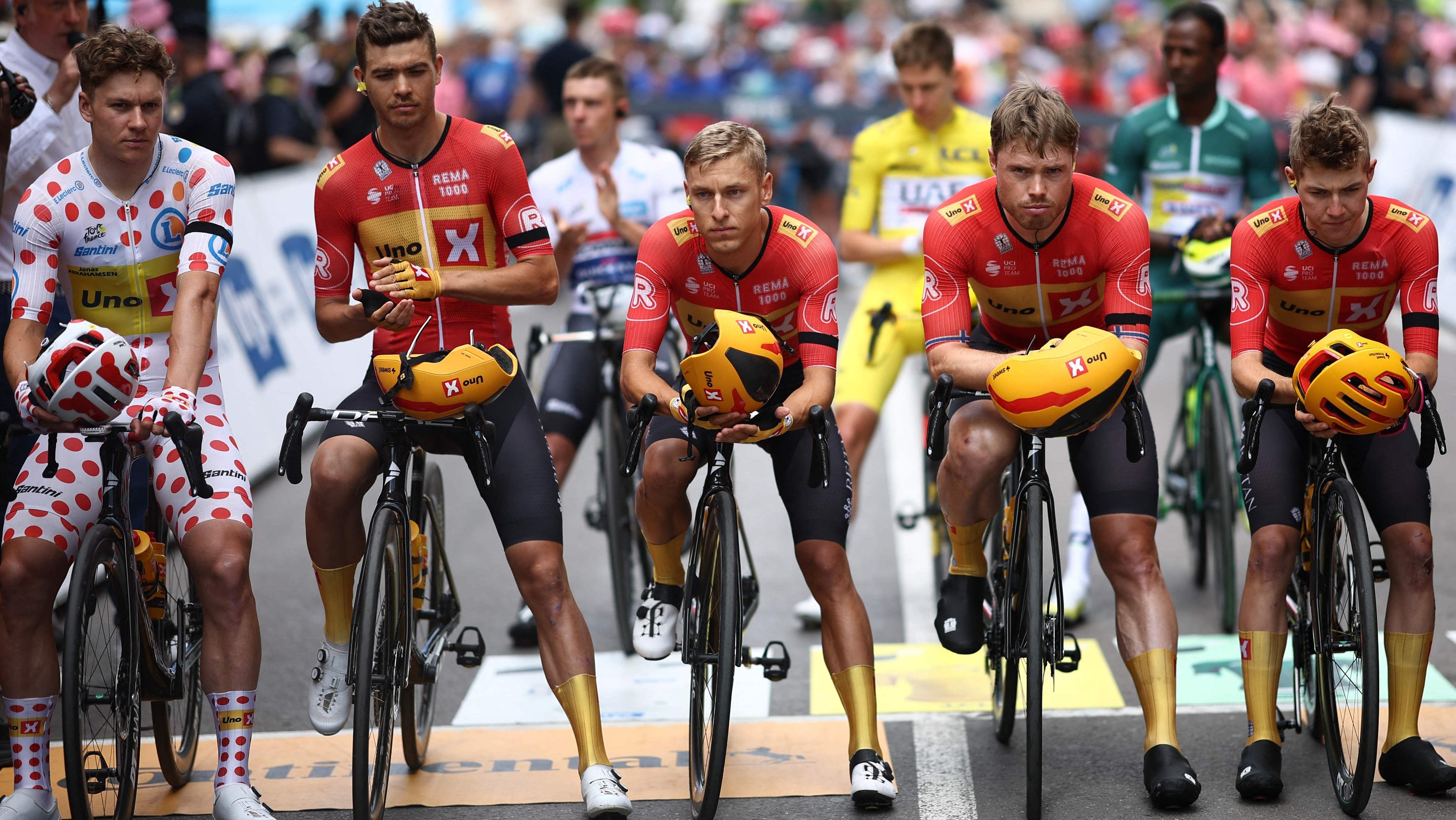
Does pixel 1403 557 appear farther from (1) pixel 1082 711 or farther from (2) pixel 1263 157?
(2) pixel 1263 157

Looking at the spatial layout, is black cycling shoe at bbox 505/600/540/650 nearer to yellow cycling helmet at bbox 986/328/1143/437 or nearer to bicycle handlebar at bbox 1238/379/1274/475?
yellow cycling helmet at bbox 986/328/1143/437

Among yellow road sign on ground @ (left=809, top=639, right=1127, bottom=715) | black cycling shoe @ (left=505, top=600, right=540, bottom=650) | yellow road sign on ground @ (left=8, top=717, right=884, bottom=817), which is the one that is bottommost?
yellow road sign on ground @ (left=8, top=717, right=884, bottom=817)

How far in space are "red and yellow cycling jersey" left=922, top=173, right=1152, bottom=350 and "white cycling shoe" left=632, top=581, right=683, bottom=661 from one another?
126 cm

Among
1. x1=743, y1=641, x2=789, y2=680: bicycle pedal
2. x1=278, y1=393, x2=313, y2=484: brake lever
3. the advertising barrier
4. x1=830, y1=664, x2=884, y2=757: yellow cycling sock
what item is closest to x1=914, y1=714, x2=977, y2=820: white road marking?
x1=830, y1=664, x2=884, y2=757: yellow cycling sock

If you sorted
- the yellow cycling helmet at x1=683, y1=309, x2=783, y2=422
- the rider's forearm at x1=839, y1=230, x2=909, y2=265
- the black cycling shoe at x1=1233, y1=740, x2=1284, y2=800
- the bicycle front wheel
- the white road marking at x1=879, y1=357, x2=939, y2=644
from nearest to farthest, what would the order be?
1. the yellow cycling helmet at x1=683, y1=309, x2=783, y2=422
2. the black cycling shoe at x1=1233, y1=740, x2=1284, y2=800
3. the bicycle front wheel
4. the white road marking at x1=879, y1=357, x2=939, y2=644
5. the rider's forearm at x1=839, y1=230, x2=909, y2=265

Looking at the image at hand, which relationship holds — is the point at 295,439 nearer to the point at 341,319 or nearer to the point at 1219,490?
the point at 341,319

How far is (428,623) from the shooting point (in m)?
5.78

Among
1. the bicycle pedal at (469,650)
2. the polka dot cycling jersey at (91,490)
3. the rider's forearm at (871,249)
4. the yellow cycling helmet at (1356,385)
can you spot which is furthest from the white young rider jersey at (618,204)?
the yellow cycling helmet at (1356,385)

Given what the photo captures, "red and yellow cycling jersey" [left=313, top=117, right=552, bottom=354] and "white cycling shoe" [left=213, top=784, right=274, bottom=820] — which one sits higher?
"red and yellow cycling jersey" [left=313, top=117, right=552, bottom=354]

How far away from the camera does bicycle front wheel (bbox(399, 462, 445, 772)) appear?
5305 mm

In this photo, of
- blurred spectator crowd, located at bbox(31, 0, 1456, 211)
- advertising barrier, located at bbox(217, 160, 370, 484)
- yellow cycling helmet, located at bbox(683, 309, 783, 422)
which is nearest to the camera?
yellow cycling helmet, located at bbox(683, 309, 783, 422)

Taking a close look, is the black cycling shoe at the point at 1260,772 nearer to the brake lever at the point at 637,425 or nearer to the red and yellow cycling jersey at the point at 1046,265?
the red and yellow cycling jersey at the point at 1046,265

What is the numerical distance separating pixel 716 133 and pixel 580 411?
221cm

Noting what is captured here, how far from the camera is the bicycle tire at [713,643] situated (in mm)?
4723
